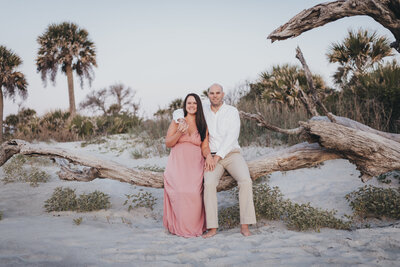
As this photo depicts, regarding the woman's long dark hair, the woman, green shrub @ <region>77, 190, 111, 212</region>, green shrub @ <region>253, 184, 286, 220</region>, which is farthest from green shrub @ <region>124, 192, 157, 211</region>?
green shrub @ <region>253, 184, 286, 220</region>

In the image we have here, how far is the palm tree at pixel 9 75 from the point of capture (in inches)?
601

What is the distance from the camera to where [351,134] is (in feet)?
11.1

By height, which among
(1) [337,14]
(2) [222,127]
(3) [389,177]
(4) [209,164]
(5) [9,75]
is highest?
(5) [9,75]

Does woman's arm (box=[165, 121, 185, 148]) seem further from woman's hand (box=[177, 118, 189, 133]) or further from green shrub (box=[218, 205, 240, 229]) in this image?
green shrub (box=[218, 205, 240, 229])

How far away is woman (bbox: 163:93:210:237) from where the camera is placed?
3633mm

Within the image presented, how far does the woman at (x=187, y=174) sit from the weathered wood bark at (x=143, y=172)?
14.5 inches

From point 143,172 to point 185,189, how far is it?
0.77 m

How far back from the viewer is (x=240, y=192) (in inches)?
142

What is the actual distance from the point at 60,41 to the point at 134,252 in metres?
19.8

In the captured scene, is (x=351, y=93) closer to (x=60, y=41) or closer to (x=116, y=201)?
(x=116, y=201)

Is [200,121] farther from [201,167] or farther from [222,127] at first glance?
[201,167]

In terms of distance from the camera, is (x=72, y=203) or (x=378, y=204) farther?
(x=72, y=203)

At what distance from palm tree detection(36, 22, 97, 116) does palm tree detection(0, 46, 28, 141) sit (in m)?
3.54

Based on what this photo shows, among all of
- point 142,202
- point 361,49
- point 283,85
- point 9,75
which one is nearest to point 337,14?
point 142,202
